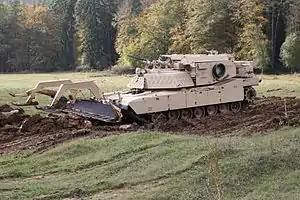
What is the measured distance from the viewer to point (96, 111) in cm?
2145

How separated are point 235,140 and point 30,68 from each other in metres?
71.3

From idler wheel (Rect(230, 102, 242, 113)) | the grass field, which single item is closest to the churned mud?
idler wheel (Rect(230, 102, 242, 113))

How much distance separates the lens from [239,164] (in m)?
12.3

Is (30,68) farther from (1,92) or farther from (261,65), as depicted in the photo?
(1,92)

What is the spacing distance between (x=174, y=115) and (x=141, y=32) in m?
45.3

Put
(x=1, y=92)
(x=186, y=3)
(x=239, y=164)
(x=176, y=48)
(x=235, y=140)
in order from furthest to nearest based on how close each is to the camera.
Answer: (x=186, y=3), (x=176, y=48), (x=1, y=92), (x=235, y=140), (x=239, y=164)

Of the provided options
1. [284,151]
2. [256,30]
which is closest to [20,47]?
[256,30]

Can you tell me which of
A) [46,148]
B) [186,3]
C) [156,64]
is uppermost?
[186,3]

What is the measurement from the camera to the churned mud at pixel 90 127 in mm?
18109

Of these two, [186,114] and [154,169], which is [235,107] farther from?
[154,169]

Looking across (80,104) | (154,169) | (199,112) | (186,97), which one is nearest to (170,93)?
(186,97)

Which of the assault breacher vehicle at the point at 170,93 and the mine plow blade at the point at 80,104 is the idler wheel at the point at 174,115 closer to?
the assault breacher vehicle at the point at 170,93

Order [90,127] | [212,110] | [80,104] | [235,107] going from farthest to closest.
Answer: [235,107] < [212,110] < [80,104] < [90,127]

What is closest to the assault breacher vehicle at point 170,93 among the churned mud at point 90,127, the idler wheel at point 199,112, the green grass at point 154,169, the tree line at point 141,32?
the idler wheel at point 199,112
